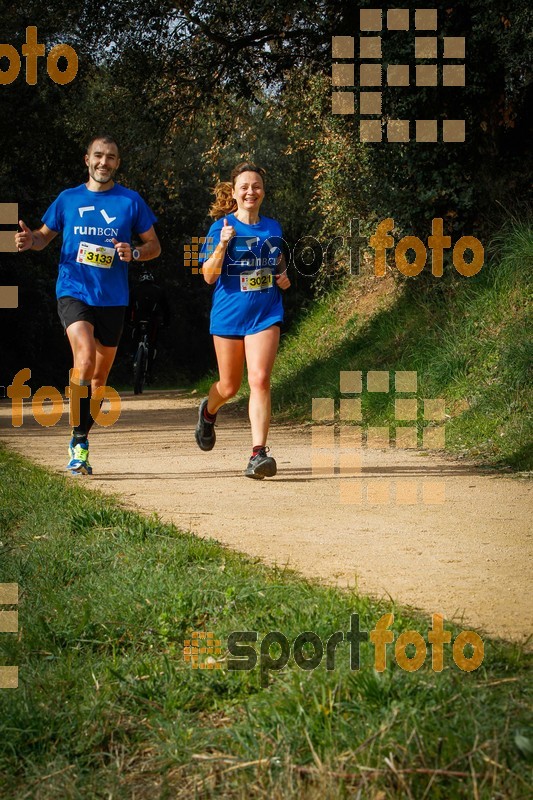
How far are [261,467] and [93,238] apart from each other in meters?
2.09

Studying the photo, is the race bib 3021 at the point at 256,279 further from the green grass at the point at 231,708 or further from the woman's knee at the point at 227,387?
the green grass at the point at 231,708

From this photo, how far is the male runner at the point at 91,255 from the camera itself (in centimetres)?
802

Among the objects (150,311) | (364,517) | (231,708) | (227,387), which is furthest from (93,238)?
(150,311)

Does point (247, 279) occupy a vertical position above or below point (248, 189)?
below

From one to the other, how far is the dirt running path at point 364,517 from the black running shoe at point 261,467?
77mm

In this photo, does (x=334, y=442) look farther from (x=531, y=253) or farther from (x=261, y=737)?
(x=261, y=737)

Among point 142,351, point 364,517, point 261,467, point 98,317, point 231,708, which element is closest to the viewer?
point 231,708

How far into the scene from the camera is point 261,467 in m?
7.56

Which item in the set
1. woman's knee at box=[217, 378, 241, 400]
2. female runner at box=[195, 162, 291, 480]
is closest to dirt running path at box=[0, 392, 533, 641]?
woman's knee at box=[217, 378, 241, 400]

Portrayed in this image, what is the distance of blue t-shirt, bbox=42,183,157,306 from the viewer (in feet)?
26.4

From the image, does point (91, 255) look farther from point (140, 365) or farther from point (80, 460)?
point (140, 365)

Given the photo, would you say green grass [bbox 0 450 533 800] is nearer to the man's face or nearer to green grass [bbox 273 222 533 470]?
the man's face

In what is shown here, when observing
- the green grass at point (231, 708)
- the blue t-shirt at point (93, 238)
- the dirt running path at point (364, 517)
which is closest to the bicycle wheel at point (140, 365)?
the dirt running path at point (364, 517)

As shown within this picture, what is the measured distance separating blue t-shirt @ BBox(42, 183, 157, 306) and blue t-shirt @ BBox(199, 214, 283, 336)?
0.68 metres
